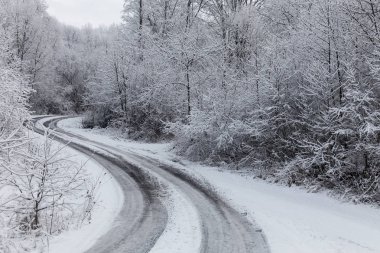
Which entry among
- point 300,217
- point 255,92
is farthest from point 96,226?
point 255,92

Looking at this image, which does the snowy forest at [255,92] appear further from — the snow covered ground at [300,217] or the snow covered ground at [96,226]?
the snow covered ground at [96,226]

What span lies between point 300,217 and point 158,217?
13.6 feet

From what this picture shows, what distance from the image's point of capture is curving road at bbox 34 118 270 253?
361 inches

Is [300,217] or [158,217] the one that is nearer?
[158,217]

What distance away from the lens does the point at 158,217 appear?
11492 mm

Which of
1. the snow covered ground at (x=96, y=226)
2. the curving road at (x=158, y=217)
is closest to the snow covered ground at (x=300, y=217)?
the curving road at (x=158, y=217)

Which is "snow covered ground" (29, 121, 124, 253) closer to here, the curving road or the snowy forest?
the curving road

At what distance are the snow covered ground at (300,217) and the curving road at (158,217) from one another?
0.45 m

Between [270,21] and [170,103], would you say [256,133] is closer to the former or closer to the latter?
[170,103]

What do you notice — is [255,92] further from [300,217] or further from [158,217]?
[158,217]

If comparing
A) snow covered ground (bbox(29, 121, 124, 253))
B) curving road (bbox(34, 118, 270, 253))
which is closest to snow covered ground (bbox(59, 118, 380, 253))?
curving road (bbox(34, 118, 270, 253))

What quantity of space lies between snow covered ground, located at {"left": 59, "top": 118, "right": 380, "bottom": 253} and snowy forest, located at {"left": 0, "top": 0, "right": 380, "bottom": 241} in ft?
2.95

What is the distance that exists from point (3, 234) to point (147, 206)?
535 cm

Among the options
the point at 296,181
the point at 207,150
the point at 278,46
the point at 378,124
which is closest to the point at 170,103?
the point at 207,150
